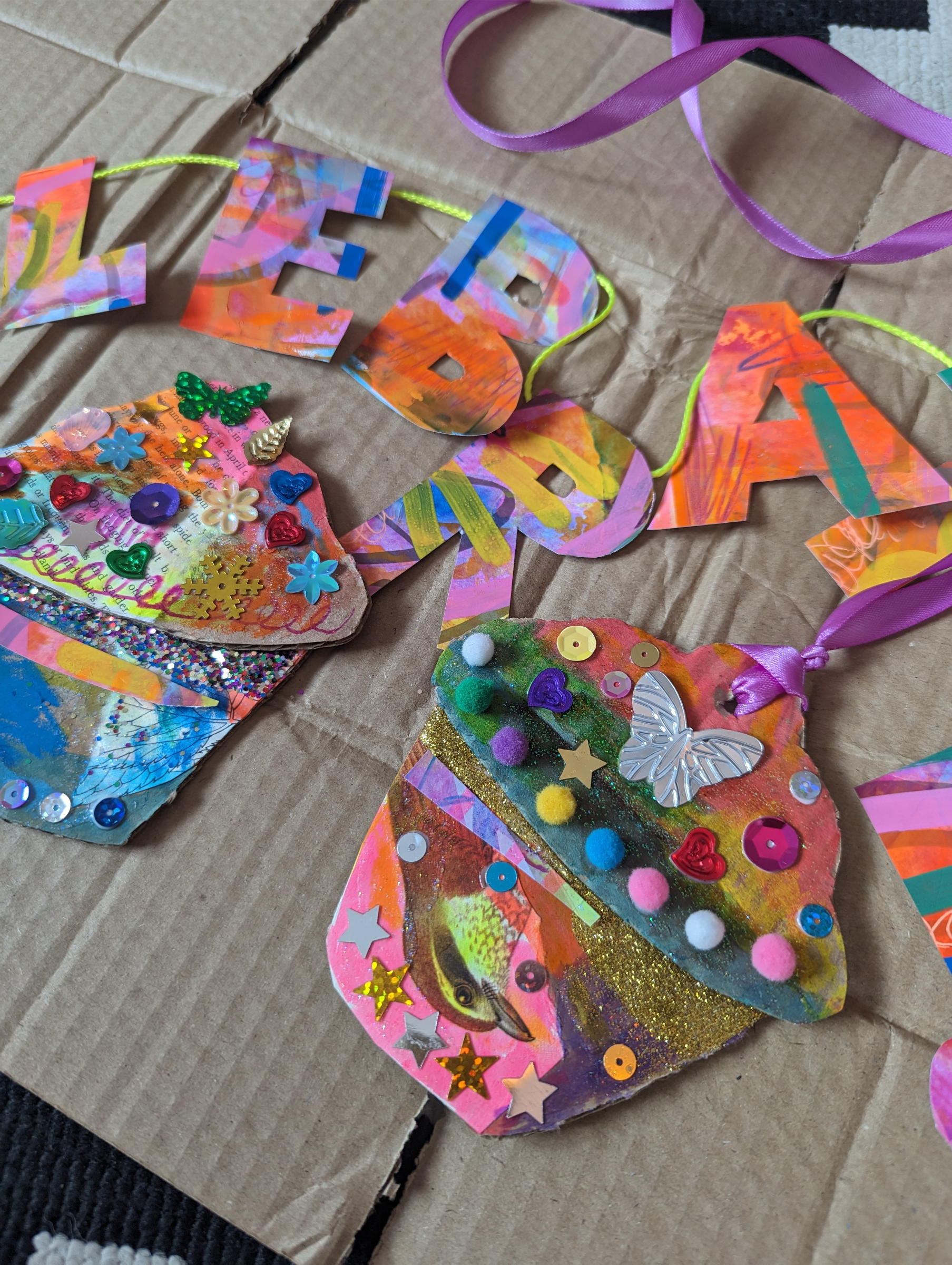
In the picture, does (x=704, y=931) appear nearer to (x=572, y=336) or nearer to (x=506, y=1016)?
(x=506, y=1016)

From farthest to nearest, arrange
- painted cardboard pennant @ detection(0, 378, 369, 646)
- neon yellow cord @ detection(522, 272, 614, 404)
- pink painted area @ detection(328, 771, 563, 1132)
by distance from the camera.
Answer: neon yellow cord @ detection(522, 272, 614, 404) → painted cardboard pennant @ detection(0, 378, 369, 646) → pink painted area @ detection(328, 771, 563, 1132)

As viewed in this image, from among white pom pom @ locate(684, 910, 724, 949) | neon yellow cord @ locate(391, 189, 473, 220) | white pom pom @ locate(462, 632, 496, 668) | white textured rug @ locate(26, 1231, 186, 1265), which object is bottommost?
white textured rug @ locate(26, 1231, 186, 1265)

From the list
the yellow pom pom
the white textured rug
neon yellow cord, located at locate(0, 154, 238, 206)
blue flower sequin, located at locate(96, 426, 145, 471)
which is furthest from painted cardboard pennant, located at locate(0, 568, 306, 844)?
neon yellow cord, located at locate(0, 154, 238, 206)

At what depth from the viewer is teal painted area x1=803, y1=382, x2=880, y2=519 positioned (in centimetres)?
75

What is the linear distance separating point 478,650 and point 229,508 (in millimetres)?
234

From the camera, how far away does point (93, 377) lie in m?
0.81

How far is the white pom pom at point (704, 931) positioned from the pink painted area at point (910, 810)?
154 mm

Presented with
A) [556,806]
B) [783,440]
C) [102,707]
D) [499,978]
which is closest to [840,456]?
[783,440]

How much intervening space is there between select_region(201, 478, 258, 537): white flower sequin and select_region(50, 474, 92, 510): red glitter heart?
0.09 metres

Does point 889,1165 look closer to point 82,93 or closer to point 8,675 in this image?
point 8,675

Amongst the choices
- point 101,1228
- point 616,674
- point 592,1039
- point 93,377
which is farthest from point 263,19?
point 101,1228

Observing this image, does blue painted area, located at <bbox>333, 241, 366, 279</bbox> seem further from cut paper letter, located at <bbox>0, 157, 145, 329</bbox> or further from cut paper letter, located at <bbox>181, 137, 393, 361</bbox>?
cut paper letter, located at <bbox>0, 157, 145, 329</bbox>

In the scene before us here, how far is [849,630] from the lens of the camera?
71 cm

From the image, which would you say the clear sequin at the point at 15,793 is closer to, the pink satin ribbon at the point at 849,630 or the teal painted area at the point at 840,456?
the pink satin ribbon at the point at 849,630
